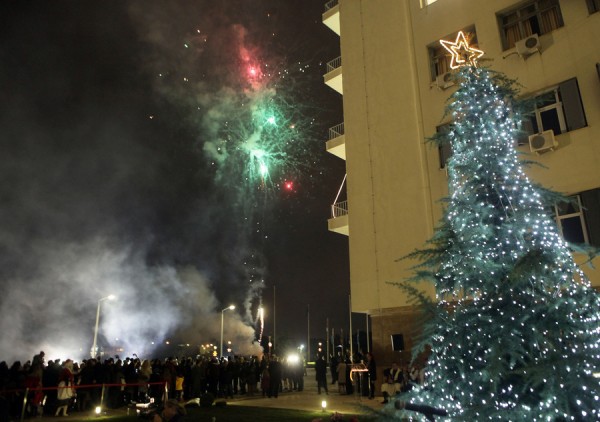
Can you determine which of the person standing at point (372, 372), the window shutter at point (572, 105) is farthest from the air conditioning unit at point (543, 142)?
the person standing at point (372, 372)

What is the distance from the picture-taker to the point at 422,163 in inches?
734

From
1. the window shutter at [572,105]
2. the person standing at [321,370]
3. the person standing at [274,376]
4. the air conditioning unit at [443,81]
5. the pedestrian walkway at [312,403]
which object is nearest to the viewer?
the pedestrian walkway at [312,403]

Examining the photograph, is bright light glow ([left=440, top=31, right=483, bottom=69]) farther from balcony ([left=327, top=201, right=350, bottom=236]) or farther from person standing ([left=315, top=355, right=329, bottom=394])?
person standing ([left=315, top=355, right=329, bottom=394])

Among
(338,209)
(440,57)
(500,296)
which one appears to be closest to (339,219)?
(338,209)

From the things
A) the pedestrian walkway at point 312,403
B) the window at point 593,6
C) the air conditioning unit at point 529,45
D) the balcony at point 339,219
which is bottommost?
the pedestrian walkway at point 312,403

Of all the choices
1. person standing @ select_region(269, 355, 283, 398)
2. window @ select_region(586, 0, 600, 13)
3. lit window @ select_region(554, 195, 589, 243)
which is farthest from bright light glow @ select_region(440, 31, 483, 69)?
person standing @ select_region(269, 355, 283, 398)

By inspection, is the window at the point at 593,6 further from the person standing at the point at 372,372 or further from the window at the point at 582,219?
the person standing at the point at 372,372

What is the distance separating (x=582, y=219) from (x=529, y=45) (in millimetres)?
6756

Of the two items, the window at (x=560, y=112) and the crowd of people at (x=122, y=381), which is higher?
the window at (x=560, y=112)

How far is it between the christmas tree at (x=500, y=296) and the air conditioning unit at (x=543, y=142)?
8340 mm

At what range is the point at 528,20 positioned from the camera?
17469 millimetres

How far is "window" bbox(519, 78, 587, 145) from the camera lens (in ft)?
50.2

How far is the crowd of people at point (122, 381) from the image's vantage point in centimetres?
1344

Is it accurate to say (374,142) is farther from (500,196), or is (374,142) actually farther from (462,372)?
(462,372)
